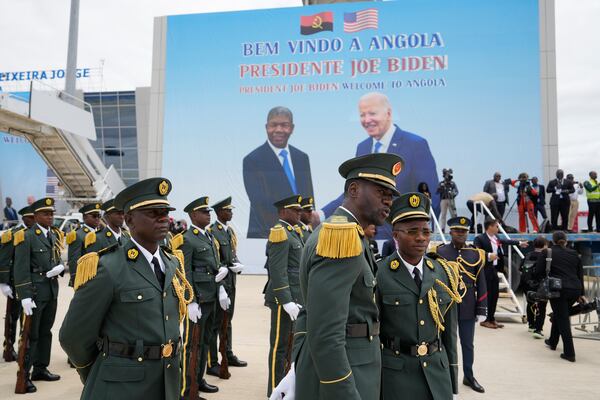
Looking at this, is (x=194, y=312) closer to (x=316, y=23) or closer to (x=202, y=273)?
(x=202, y=273)

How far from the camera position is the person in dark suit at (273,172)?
1655cm

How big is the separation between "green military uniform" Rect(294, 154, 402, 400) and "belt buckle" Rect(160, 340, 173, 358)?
773mm

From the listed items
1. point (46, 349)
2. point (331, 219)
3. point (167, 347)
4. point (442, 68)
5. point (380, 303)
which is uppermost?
point (442, 68)

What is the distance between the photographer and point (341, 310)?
1909mm

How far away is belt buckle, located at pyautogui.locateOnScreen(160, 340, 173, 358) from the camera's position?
8.32ft

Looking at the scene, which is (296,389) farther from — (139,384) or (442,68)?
(442,68)

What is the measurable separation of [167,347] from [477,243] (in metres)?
7.00

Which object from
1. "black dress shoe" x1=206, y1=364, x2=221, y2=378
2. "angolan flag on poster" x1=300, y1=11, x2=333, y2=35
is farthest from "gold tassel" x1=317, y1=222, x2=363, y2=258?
"angolan flag on poster" x1=300, y1=11, x2=333, y2=35

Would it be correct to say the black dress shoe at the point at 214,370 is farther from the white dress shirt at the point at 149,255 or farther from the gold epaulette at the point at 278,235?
the white dress shirt at the point at 149,255

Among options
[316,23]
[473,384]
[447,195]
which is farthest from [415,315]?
[316,23]

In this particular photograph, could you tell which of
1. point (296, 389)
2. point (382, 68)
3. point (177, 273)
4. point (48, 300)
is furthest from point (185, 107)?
point (296, 389)

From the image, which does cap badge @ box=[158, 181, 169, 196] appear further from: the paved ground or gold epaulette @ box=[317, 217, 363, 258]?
the paved ground

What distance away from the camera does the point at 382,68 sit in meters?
16.2

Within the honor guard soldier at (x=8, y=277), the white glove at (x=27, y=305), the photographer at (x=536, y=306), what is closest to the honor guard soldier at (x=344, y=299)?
the white glove at (x=27, y=305)
